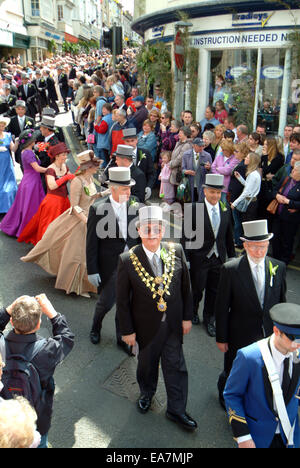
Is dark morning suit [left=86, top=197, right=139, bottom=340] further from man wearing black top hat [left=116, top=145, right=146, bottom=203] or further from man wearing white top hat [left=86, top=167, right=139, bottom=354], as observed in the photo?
man wearing black top hat [left=116, top=145, right=146, bottom=203]

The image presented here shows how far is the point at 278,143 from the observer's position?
25.9ft

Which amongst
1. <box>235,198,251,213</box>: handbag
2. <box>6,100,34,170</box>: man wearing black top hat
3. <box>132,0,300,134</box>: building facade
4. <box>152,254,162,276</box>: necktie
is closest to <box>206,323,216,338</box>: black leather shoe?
<box>152,254,162,276</box>: necktie

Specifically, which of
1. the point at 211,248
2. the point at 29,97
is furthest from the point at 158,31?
the point at 211,248

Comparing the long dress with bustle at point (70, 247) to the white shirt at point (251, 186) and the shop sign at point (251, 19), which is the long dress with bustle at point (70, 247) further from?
the shop sign at point (251, 19)

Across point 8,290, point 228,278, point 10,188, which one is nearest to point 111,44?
point 10,188

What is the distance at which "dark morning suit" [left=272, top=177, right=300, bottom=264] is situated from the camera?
22.7 ft

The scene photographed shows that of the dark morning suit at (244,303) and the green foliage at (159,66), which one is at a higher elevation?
the green foliage at (159,66)

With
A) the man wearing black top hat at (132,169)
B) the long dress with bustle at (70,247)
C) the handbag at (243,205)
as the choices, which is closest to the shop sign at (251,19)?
the handbag at (243,205)

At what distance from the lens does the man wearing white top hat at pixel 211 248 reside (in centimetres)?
517

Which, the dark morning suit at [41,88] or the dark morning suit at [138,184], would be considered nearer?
the dark morning suit at [138,184]

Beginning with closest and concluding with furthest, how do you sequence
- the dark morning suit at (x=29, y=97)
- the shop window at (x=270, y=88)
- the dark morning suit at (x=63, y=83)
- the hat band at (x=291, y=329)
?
the hat band at (x=291, y=329), the shop window at (x=270, y=88), the dark morning suit at (x=29, y=97), the dark morning suit at (x=63, y=83)

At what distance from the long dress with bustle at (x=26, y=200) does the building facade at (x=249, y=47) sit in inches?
295

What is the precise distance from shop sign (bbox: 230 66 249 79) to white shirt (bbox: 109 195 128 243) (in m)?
9.91

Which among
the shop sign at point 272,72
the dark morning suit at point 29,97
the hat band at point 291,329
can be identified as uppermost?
the shop sign at point 272,72
